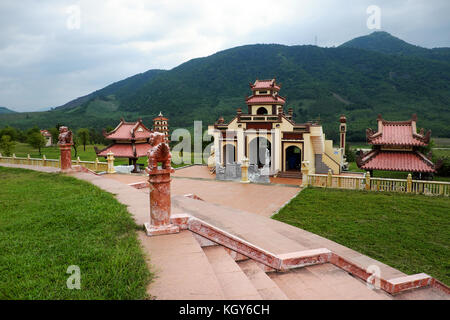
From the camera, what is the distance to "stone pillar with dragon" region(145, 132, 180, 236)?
5.08m

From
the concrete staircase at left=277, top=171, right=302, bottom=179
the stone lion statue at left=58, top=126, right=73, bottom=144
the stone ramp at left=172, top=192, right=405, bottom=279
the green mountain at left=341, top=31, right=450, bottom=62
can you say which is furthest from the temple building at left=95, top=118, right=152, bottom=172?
the green mountain at left=341, top=31, right=450, bottom=62

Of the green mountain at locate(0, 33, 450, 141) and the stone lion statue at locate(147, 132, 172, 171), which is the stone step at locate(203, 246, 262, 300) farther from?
the green mountain at locate(0, 33, 450, 141)

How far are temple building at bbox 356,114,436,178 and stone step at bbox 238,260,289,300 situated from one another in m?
12.5

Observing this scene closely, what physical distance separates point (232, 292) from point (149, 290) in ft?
3.13

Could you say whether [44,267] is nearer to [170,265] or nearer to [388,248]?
[170,265]

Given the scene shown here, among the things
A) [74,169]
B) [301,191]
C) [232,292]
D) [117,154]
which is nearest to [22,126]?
[117,154]

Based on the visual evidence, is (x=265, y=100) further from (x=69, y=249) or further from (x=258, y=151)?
(x=69, y=249)

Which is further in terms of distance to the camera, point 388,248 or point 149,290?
point 388,248

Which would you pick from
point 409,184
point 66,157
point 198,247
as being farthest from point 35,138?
point 409,184

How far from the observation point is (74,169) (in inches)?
498

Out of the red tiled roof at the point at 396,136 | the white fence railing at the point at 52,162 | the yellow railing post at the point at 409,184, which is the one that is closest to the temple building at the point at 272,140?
the red tiled roof at the point at 396,136

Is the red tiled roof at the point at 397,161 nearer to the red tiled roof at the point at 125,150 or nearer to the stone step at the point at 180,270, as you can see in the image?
the stone step at the point at 180,270

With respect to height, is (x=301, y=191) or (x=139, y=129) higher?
(x=139, y=129)
